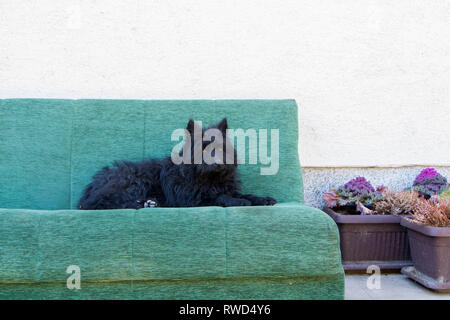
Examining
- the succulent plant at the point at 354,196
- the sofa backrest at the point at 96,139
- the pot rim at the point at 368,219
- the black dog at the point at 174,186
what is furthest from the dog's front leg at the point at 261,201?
the succulent plant at the point at 354,196

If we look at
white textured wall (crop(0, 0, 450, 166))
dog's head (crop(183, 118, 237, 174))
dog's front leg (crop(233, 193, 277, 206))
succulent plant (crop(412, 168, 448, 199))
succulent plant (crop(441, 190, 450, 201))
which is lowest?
dog's front leg (crop(233, 193, 277, 206))

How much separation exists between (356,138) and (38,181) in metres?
2.37

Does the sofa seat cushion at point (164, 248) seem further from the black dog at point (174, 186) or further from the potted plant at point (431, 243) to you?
the potted plant at point (431, 243)

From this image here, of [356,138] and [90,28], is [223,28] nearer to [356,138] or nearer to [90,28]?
[90,28]

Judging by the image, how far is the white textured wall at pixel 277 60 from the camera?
9.33 ft

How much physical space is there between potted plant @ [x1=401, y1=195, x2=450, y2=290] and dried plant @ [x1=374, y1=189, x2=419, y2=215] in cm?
17

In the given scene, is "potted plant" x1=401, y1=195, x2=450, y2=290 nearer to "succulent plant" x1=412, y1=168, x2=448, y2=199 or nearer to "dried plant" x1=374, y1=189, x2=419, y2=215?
"dried plant" x1=374, y1=189, x2=419, y2=215

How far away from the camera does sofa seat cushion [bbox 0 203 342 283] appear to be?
5.08 feet

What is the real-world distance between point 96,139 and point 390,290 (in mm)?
2112

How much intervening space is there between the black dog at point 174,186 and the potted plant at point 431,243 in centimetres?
92

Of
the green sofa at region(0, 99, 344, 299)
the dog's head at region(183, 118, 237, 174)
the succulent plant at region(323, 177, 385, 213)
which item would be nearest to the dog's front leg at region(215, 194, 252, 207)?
the dog's head at region(183, 118, 237, 174)

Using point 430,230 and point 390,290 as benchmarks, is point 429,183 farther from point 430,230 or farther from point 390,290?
point 390,290

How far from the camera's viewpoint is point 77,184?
2395 millimetres

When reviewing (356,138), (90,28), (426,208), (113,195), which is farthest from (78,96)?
(426,208)
